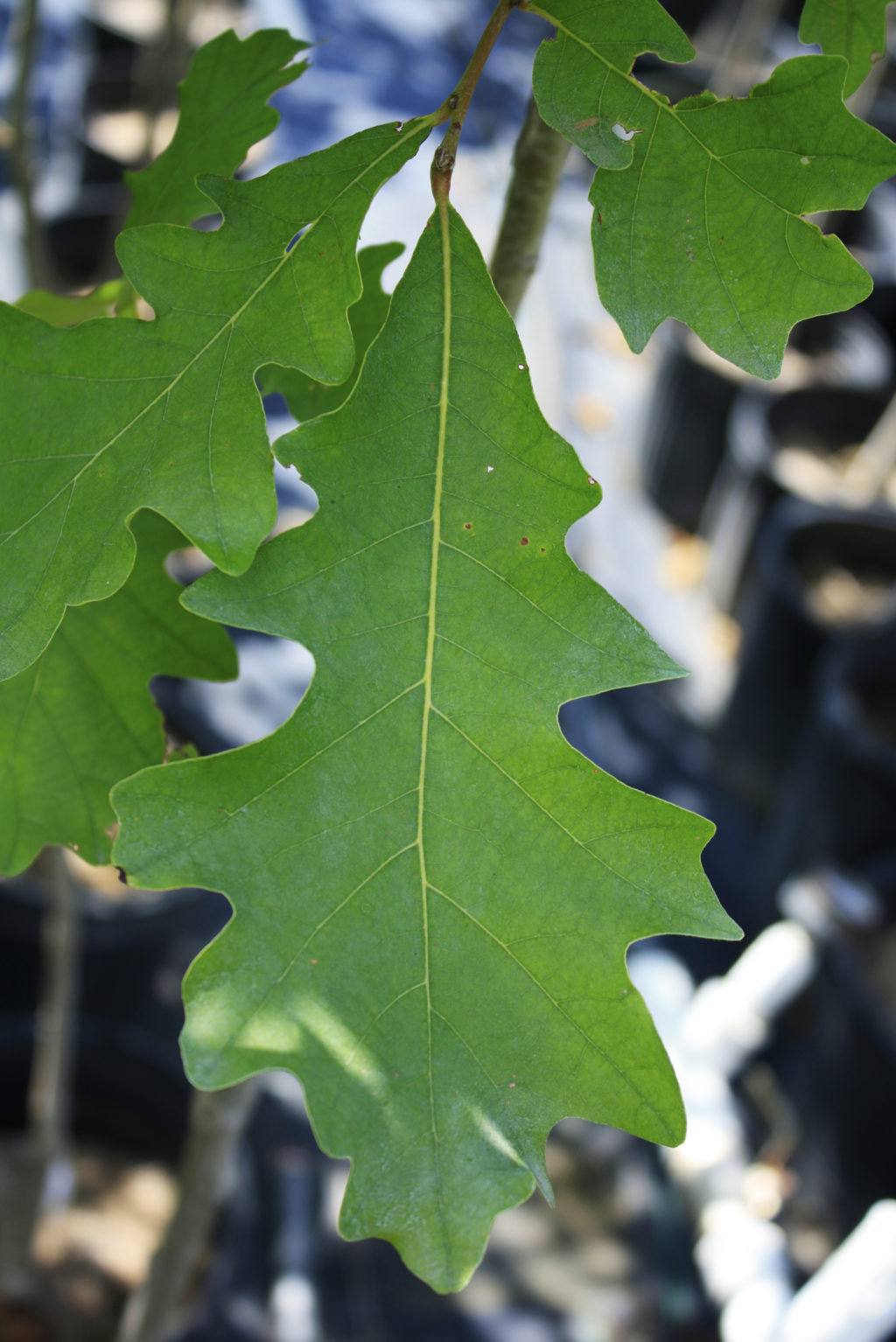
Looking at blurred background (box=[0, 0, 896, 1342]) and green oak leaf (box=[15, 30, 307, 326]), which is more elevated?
green oak leaf (box=[15, 30, 307, 326])

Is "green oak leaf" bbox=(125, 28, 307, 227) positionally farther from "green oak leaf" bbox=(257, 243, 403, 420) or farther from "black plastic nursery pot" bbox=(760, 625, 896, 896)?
"black plastic nursery pot" bbox=(760, 625, 896, 896)

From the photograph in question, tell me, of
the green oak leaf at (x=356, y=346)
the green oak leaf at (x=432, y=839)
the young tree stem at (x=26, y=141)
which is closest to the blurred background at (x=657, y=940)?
the young tree stem at (x=26, y=141)

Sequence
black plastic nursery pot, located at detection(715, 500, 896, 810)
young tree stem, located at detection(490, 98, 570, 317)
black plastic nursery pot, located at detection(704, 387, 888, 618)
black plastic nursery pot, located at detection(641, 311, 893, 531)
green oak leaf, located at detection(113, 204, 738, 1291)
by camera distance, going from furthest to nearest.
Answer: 1. black plastic nursery pot, located at detection(641, 311, 893, 531)
2. black plastic nursery pot, located at detection(704, 387, 888, 618)
3. black plastic nursery pot, located at detection(715, 500, 896, 810)
4. young tree stem, located at detection(490, 98, 570, 317)
5. green oak leaf, located at detection(113, 204, 738, 1291)

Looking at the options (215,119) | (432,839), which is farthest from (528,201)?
(432,839)

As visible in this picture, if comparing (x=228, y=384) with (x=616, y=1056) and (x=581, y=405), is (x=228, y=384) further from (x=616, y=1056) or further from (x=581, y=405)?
(x=581, y=405)

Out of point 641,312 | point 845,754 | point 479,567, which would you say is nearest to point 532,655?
point 479,567

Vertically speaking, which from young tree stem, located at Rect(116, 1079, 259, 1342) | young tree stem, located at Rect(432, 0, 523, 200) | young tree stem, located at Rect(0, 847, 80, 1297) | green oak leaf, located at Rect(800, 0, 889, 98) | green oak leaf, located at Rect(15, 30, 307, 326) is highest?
green oak leaf, located at Rect(800, 0, 889, 98)

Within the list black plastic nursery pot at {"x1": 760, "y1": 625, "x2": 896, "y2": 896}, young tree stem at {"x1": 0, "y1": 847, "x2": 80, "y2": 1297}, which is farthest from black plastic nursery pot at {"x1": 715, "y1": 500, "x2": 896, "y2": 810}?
young tree stem at {"x1": 0, "y1": 847, "x2": 80, "y2": 1297}
